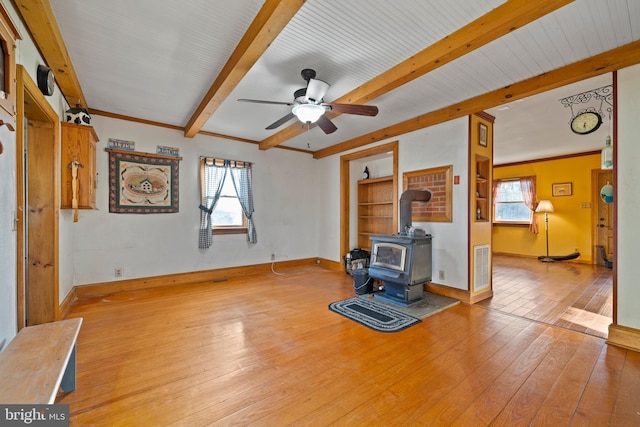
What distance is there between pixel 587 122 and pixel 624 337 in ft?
8.49

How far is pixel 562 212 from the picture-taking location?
6.52 meters

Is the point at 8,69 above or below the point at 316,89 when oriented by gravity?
below

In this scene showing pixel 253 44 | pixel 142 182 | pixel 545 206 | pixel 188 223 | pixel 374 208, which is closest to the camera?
pixel 253 44

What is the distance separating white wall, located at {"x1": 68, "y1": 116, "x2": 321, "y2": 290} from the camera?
3.78 meters

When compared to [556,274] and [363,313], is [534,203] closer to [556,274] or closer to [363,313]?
[556,274]

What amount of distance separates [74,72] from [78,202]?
1.32 metres

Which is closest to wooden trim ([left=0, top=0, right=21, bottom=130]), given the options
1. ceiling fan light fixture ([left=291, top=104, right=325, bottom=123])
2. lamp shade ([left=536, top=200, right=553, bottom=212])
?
ceiling fan light fixture ([left=291, top=104, right=325, bottom=123])

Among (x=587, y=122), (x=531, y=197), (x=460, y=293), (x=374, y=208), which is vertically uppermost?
(x=587, y=122)

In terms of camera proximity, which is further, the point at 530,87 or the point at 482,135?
the point at 482,135

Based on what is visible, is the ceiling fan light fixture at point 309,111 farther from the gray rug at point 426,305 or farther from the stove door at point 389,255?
the gray rug at point 426,305

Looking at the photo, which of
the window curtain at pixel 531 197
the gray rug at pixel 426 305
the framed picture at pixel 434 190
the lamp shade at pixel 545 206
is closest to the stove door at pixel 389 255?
the gray rug at pixel 426 305

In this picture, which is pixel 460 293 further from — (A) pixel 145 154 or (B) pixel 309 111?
(A) pixel 145 154

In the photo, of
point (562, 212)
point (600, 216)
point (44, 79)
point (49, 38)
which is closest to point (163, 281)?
point (44, 79)

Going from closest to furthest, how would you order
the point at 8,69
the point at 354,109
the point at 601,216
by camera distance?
the point at 8,69 < the point at 354,109 < the point at 601,216
